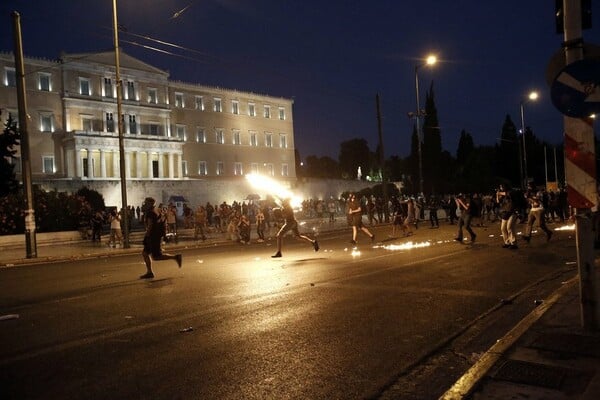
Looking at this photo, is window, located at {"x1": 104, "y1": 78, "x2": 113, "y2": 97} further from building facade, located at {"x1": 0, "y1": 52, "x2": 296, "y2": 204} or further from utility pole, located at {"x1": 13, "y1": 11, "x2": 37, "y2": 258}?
utility pole, located at {"x1": 13, "y1": 11, "x2": 37, "y2": 258}

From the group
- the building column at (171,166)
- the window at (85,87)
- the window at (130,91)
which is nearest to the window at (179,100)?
the window at (130,91)

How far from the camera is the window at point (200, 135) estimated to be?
75062 millimetres

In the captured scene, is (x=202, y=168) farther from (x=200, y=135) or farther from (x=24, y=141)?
(x=24, y=141)

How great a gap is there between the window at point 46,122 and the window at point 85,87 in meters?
4.57

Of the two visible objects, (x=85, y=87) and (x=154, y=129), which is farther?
(x=154, y=129)

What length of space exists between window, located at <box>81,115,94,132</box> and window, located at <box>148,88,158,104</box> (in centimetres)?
848

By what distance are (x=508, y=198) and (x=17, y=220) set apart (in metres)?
23.3

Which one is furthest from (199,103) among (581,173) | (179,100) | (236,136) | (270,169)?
(581,173)

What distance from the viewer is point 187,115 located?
74000mm

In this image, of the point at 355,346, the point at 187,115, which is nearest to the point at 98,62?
the point at 187,115

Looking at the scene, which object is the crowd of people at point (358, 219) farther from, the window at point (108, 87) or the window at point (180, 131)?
the window at point (180, 131)

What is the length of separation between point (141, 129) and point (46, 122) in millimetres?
11366

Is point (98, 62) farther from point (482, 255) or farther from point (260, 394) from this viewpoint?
point (260, 394)

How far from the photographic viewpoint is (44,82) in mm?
60125
